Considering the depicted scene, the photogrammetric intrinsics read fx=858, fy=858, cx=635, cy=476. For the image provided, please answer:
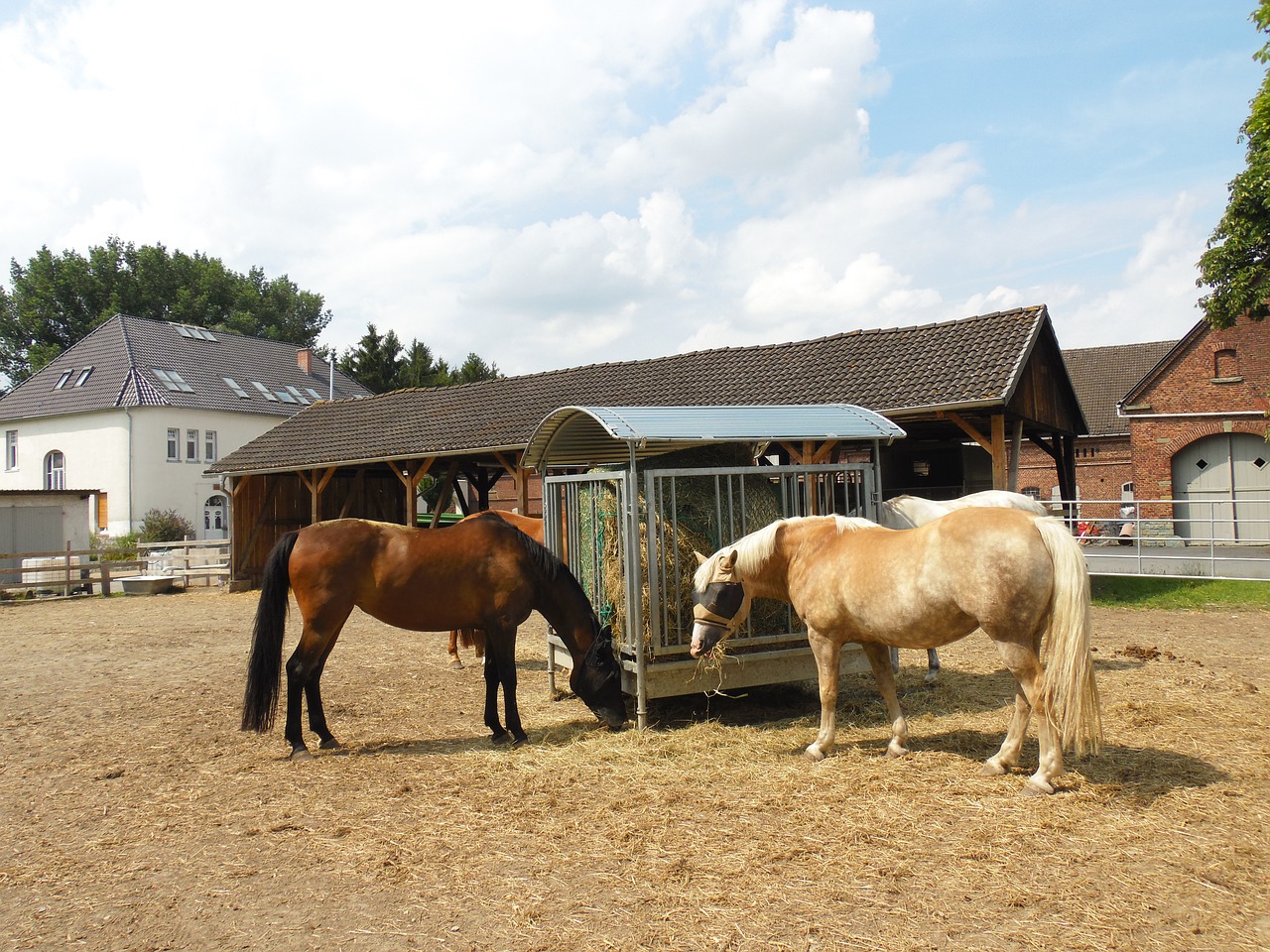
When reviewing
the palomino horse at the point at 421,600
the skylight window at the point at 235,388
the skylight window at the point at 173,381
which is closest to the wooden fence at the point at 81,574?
the skylight window at the point at 173,381

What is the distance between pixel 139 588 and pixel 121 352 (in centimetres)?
1816

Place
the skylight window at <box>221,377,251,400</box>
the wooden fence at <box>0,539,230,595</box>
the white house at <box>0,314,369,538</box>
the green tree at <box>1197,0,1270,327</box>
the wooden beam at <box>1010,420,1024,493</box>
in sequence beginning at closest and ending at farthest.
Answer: the wooden beam at <box>1010,420,1024,493</box> → the green tree at <box>1197,0,1270,327</box> → the wooden fence at <box>0,539,230,595</box> → the white house at <box>0,314,369,538</box> → the skylight window at <box>221,377,251,400</box>

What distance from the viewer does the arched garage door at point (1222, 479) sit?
70.9 ft

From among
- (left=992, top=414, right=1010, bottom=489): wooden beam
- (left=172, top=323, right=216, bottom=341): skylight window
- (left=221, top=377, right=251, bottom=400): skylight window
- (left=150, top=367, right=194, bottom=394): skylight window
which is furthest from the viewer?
(left=172, top=323, right=216, bottom=341): skylight window

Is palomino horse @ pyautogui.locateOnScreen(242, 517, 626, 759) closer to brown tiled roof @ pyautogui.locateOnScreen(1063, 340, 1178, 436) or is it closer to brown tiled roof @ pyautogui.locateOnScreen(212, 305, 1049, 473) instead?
brown tiled roof @ pyautogui.locateOnScreen(212, 305, 1049, 473)

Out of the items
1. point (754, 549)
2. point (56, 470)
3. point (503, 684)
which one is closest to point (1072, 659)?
point (754, 549)

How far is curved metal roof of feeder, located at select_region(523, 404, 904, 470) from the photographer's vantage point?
5984mm

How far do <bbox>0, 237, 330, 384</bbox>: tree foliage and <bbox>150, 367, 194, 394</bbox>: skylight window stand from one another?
50.8 ft

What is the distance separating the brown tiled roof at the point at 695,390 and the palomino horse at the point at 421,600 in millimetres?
6150

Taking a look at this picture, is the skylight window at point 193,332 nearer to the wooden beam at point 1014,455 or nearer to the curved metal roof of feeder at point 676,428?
the wooden beam at point 1014,455

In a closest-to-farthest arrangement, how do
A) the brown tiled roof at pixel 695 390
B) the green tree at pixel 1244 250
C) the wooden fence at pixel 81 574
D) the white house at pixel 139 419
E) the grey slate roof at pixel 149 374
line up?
the brown tiled roof at pixel 695 390, the green tree at pixel 1244 250, the wooden fence at pixel 81 574, the white house at pixel 139 419, the grey slate roof at pixel 149 374

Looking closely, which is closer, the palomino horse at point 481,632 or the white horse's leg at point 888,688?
the white horse's leg at point 888,688

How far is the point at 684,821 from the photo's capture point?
429 cm

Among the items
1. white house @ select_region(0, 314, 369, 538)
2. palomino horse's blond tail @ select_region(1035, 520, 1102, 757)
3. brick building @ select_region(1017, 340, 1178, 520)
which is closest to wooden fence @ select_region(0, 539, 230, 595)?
white house @ select_region(0, 314, 369, 538)
